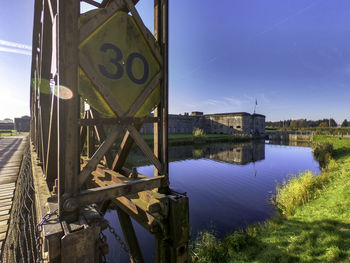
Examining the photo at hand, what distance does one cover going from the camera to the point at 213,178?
12.8 meters

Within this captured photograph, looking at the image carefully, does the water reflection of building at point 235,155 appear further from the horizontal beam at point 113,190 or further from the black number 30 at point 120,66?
the black number 30 at point 120,66

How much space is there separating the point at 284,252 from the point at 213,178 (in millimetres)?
8596

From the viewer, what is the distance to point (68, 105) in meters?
1.69

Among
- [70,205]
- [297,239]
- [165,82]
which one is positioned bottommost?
[297,239]

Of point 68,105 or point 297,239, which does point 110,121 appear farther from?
point 297,239

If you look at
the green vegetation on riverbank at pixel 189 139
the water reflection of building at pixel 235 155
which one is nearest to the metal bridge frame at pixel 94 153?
the water reflection of building at pixel 235 155

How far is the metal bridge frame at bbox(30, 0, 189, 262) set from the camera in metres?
1.67

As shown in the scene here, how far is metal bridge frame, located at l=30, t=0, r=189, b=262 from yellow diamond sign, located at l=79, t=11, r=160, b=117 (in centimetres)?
7

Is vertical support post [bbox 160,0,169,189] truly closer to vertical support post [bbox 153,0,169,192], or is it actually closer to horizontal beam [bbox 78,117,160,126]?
vertical support post [bbox 153,0,169,192]

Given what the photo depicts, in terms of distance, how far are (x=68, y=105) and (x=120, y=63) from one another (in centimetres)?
84

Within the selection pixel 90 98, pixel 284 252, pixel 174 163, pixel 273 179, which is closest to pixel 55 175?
pixel 90 98

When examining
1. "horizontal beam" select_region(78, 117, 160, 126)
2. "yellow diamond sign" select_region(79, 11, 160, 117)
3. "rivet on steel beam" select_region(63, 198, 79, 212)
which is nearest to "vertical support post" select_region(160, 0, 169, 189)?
"yellow diamond sign" select_region(79, 11, 160, 117)

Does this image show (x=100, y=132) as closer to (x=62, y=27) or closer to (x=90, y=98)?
(x=90, y=98)

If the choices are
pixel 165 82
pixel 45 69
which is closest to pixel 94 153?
pixel 165 82
